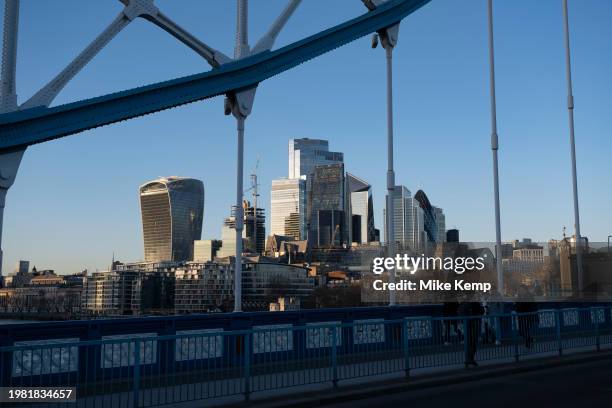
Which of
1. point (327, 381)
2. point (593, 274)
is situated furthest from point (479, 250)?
point (327, 381)

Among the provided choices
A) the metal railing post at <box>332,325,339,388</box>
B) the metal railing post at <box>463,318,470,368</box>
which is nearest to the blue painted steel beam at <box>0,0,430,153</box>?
the metal railing post at <box>332,325,339,388</box>

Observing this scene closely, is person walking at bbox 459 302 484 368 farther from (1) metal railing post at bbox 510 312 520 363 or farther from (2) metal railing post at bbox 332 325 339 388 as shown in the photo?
(2) metal railing post at bbox 332 325 339 388

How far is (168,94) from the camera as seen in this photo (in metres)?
13.9

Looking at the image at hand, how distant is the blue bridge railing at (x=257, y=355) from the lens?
9.09 meters

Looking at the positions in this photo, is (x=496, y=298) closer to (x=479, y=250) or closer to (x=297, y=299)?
(x=479, y=250)

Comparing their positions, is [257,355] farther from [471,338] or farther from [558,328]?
[558,328]

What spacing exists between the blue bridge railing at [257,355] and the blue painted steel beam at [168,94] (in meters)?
3.61

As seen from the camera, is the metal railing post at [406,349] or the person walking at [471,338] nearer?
the metal railing post at [406,349]

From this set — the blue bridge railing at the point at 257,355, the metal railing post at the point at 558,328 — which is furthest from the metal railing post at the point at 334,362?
the metal railing post at the point at 558,328

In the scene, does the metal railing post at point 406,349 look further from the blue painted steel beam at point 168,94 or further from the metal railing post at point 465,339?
the blue painted steel beam at point 168,94

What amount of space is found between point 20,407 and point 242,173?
7666 millimetres

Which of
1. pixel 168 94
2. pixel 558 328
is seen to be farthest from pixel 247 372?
pixel 558 328

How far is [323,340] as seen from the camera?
471 inches

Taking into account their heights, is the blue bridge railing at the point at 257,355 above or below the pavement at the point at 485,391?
above
